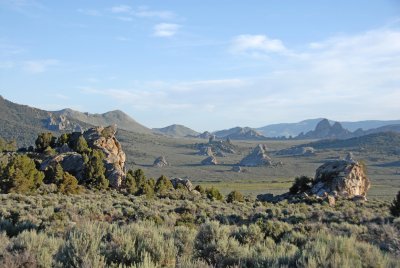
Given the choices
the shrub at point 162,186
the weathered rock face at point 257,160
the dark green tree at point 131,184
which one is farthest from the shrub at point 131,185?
the weathered rock face at point 257,160

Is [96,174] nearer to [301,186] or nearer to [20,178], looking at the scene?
[20,178]

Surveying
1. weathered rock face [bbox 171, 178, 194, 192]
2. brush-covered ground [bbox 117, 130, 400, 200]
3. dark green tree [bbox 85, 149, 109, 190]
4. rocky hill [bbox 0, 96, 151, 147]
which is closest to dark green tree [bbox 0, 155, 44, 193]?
dark green tree [bbox 85, 149, 109, 190]

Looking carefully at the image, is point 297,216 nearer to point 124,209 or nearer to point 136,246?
point 124,209

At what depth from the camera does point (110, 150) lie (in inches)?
1905

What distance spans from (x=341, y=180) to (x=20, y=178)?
32.0 meters

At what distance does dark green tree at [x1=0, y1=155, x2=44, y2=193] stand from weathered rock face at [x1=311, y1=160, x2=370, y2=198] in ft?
89.5

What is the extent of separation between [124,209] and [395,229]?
14.7m

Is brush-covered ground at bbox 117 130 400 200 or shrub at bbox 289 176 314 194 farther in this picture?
brush-covered ground at bbox 117 130 400 200

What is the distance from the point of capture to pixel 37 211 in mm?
19219

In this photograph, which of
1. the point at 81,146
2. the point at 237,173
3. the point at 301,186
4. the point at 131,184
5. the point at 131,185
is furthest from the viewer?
the point at 237,173

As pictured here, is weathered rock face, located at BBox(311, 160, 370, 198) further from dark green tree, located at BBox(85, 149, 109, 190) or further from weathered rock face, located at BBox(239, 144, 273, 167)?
weathered rock face, located at BBox(239, 144, 273, 167)

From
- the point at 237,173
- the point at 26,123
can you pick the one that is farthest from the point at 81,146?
the point at 26,123

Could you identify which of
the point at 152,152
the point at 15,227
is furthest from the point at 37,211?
the point at 152,152

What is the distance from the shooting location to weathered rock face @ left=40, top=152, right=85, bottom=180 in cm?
4012
